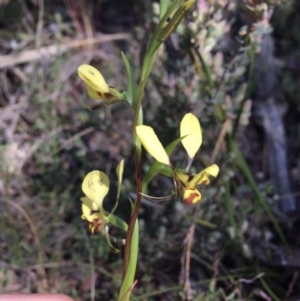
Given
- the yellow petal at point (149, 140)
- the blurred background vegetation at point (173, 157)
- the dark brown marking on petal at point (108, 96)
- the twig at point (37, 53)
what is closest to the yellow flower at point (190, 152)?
the yellow petal at point (149, 140)

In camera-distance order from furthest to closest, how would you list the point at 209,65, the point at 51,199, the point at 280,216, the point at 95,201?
the point at 51,199 < the point at 280,216 < the point at 209,65 < the point at 95,201

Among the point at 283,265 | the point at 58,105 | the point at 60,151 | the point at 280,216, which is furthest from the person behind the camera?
the point at 58,105

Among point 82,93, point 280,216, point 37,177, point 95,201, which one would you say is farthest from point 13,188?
point 95,201

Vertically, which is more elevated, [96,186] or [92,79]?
[92,79]

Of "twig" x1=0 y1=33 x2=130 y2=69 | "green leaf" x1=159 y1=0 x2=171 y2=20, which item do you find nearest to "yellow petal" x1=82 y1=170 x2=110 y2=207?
"green leaf" x1=159 y1=0 x2=171 y2=20

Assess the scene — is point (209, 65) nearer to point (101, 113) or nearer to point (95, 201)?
point (101, 113)

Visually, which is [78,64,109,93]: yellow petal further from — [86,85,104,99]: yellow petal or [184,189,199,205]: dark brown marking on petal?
[184,189,199,205]: dark brown marking on petal

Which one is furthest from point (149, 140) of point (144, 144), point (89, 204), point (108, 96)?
point (89, 204)

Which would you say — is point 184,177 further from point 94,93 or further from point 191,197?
point 94,93
